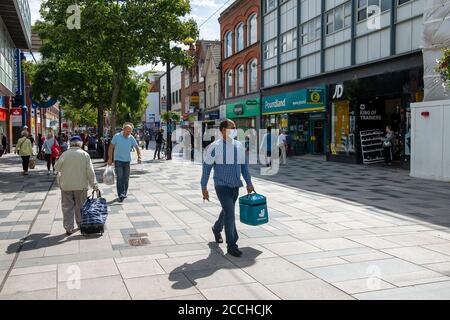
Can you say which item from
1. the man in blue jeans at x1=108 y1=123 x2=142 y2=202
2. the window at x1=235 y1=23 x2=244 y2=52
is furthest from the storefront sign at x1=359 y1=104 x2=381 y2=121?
the window at x1=235 y1=23 x2=244 y2=52

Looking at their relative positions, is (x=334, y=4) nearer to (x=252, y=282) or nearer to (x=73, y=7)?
(x=73, y=7)

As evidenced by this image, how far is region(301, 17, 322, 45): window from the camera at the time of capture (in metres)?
23.4

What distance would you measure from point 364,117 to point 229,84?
1794cm

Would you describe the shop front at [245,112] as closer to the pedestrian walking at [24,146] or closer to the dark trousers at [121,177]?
the pedestrian walking at [24,146]

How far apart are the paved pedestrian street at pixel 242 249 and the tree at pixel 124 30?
9.68 meters

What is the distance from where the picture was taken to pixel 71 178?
24.3 ft

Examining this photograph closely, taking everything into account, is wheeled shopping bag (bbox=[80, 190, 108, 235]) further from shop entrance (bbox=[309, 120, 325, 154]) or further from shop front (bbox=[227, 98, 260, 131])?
shop front (bbox=[227, 98, 260, 131])

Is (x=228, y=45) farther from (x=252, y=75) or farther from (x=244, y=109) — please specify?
(x=244, y=109)

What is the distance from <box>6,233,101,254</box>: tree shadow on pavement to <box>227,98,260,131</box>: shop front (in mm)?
24461


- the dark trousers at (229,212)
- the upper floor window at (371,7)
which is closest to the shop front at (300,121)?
the upper floor window at (371,7)

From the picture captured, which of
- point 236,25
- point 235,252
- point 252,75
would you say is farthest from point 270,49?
point 235,252

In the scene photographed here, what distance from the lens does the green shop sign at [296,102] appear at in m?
22.9

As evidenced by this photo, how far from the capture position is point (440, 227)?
7.77 meters

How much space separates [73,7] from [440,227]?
54.5 feet
